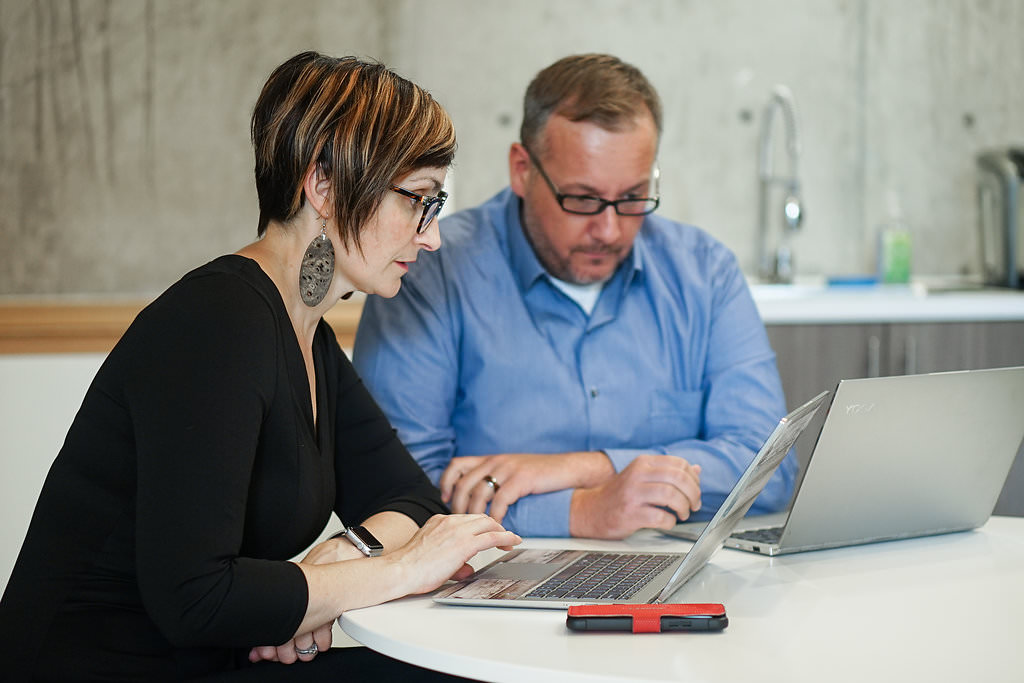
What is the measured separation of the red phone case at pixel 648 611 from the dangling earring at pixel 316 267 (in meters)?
0.57

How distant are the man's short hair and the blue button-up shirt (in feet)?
0.70

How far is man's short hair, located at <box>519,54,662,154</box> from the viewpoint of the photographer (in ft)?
6.50

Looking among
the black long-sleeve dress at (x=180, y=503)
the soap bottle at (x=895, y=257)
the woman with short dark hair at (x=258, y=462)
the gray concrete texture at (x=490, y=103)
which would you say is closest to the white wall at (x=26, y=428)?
the gray concrete texture at (x=490, y=103)

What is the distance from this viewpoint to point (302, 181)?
1.44m

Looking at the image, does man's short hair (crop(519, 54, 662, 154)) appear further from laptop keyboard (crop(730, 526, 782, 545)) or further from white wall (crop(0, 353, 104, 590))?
white wall (crop(0, 353, 104, 590))

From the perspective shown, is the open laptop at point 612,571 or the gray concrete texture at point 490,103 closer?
the open laptop at point 612,571

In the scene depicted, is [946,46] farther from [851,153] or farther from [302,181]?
[302,181]

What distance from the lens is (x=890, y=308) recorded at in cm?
311

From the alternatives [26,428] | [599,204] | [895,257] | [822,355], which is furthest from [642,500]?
[895,257]

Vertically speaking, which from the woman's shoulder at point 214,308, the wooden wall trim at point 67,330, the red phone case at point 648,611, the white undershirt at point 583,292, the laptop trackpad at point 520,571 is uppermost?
the woman's shoulder at point 214,308

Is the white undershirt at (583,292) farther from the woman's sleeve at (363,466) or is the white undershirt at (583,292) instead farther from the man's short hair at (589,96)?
the woman's sleeve at (363,466)

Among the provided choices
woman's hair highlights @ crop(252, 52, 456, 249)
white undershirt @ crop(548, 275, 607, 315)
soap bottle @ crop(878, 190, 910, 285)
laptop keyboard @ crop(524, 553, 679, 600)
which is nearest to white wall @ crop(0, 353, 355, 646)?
white undershirt @ crop(548, 275, 607, 315)

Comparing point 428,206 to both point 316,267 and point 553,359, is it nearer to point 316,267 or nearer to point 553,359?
point 316,267

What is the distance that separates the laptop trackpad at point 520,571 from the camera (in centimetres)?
134
